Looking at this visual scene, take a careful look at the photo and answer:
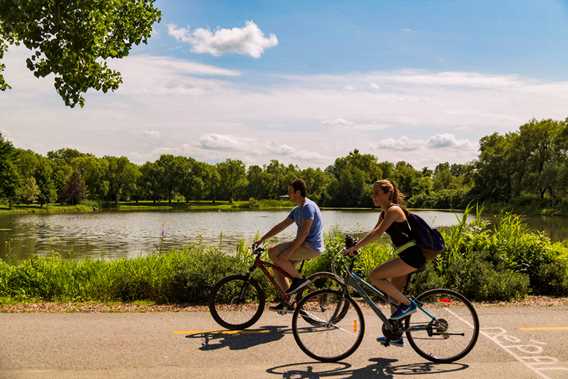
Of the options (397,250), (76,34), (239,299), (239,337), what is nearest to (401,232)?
(397,250)

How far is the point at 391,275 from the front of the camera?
584 centimetres

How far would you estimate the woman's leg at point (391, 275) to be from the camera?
5816 mm

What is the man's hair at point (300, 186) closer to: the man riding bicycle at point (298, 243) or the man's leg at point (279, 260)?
the man riding bicycle at point (298, 243)

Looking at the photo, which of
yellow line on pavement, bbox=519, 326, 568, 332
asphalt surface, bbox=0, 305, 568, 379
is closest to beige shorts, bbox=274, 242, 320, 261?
asphalt surface, bbox=0, 305, 568, 379

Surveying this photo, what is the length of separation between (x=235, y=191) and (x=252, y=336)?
122 m

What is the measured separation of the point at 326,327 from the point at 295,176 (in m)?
113

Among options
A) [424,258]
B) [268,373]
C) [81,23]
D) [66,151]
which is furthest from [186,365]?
[66,151]

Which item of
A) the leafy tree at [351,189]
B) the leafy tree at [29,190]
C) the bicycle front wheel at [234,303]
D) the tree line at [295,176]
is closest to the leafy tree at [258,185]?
the tree line at [295,176]

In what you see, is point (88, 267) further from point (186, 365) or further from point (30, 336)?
point (186, 365)

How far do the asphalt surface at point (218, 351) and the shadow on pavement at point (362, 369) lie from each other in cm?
1

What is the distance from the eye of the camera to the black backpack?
18.9 ft

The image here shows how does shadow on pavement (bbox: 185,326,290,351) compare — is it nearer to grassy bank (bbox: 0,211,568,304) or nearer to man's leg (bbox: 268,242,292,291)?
man's leg (bbox: 268,242,292,291)

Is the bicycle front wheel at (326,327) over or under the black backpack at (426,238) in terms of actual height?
under

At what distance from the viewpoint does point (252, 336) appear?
263 inches
